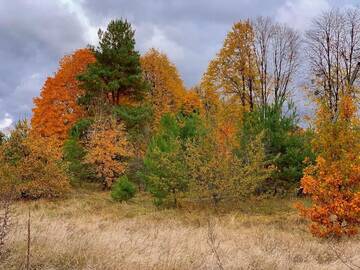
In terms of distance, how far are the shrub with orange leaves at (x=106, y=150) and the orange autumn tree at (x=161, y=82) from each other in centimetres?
1131

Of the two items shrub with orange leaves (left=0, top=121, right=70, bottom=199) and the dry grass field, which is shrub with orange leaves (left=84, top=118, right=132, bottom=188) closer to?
shrub with orange leaves (left=0, top=121, right=70, bottom=199)

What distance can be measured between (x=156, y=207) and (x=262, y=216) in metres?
5.37

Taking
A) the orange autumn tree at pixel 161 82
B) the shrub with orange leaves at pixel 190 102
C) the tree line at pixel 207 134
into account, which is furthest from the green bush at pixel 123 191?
the shrub with orange leaves at pixel 190 102

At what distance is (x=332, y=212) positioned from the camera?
12.8 m

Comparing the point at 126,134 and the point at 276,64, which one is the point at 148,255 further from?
the point at 276,64

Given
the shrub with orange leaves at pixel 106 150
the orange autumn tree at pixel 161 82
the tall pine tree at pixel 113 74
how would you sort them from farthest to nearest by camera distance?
the orange autumn tree at pixel 161 82 → the tall pine tree at pixel 113 74 → the shrub with orange leaves at pixel 106 150

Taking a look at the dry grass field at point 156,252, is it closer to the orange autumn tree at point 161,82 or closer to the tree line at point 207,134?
the tree line at point 207,134

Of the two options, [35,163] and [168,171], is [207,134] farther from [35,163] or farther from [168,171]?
[35,163]

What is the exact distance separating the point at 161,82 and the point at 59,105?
414 inches

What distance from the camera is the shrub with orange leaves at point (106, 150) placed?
1021 inches

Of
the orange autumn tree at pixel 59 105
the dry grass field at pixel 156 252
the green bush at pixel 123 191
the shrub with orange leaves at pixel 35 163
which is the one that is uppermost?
the orange autumn tree at pixel 59 105

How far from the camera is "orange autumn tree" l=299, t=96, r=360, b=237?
12703mm

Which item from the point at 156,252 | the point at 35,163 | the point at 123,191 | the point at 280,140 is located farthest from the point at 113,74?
the point at 156,252

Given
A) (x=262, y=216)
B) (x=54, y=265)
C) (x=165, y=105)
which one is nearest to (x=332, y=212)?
(x=262, y=216)
